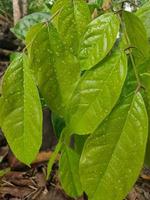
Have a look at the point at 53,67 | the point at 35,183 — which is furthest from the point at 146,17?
the point at 35,183

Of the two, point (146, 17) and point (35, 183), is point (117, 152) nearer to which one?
point (146, 17)

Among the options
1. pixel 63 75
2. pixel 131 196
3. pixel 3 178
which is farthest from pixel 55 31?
pixel 3 178

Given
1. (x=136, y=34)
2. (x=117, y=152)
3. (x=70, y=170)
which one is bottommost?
(x=70, y=170)

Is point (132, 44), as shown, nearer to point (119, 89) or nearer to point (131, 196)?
point (119, 89)

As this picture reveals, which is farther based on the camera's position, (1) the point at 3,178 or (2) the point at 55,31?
(1) the point at 3,178

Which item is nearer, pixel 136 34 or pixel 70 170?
pixel 136 34

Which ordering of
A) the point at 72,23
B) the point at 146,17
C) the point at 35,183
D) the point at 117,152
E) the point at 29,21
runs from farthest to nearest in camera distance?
the point at 35,183 < the point at 29,21 < the point at 146,17 < the point at 72,23 < the point at 117,152

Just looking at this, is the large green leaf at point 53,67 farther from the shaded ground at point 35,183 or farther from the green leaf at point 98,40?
the shaded ground at point 35,183
